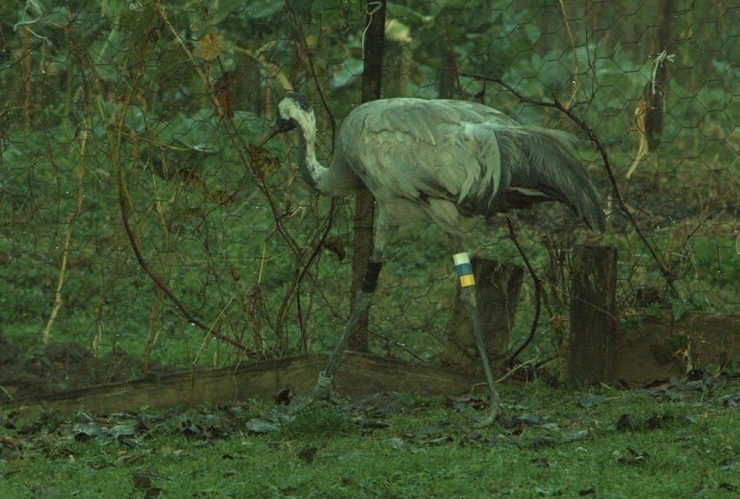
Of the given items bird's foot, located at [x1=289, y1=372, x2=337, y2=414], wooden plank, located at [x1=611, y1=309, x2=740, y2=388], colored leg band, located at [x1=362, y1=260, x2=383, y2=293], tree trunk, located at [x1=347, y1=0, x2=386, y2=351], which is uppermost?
tree trunk, located at [x1=347, y1=0, x2=386, y2=351]

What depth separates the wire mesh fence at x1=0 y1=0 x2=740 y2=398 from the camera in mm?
7176

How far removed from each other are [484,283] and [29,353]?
2.54m

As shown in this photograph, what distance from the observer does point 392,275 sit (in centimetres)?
886

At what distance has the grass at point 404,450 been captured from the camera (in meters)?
4.88

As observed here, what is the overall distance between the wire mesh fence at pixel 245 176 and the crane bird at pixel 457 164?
0.74 m

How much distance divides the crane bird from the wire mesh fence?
0.74 m

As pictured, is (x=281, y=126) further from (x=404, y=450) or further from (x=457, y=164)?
(x=404, y=450)

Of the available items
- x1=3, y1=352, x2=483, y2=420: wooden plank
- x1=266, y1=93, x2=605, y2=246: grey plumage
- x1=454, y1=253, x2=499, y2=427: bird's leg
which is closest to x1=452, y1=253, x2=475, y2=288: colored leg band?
x1=454, y1=253, x2=499, y2=427: bird's leg

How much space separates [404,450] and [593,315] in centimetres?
190

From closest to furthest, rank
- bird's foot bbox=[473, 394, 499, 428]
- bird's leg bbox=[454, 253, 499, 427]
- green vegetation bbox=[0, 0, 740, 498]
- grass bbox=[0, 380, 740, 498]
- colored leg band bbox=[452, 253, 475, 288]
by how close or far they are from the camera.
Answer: grass bbox=[0, 380, 740, 498]
green vegetation bbox=[0, 0, 740, 498]
bird's foot bbox=[473, 394, 499, 428]
bird's leg bbox=[454, 253, 499, 427]
colored leg band bbox=[452, 253, 475, 288]

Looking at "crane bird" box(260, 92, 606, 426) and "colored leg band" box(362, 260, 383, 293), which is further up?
"crane bird" box(260, 92, 606, 426)

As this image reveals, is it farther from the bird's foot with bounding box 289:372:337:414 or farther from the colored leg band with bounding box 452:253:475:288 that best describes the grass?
the colored leg band with bounding box 452:253:475:288

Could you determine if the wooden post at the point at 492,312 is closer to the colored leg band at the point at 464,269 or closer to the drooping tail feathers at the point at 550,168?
the colored leg band at the point at 464,269

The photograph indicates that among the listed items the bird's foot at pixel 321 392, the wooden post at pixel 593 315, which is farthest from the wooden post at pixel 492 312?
the bird's foot at pixel 321 392
